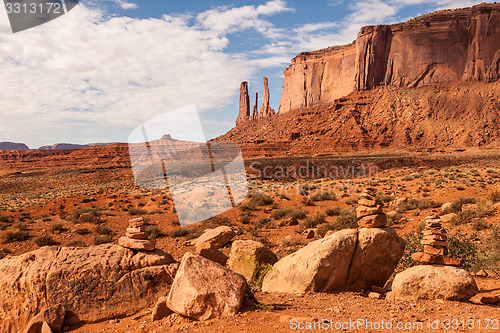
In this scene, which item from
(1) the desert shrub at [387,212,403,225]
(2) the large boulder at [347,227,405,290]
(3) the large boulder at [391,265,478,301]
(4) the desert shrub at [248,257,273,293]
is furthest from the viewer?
(1) the desert shrub at [387,212,403,225]

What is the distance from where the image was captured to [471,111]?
71.0 metres

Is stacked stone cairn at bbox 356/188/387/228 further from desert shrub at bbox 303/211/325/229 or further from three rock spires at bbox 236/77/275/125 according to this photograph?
three rock spires at bbox 236/77/275/125

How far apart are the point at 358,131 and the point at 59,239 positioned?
74.9 m

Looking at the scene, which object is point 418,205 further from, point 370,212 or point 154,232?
point 154,232

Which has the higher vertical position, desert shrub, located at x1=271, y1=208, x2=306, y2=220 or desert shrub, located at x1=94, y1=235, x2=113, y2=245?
desert shrub, located at x1=94, y1=235, x2=113, y2=245

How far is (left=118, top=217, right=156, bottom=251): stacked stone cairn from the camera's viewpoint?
6.27 meters

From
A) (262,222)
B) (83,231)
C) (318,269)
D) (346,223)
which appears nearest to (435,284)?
(318,269)

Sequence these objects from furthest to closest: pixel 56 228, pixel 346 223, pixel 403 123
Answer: pixel 403 123
pixel 56 228
pixel 346 223

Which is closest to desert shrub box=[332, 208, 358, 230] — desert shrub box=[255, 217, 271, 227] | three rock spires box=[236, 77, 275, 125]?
desert shrub box=[255, 217, 271, 227]

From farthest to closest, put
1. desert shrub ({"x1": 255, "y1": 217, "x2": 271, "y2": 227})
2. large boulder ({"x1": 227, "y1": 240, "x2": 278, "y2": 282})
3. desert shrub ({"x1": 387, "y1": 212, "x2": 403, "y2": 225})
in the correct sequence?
desert shrub ({"x1": 255, "y1": 217, "x2": 271, "y2": 227}), desert shrub ({"x1": 387, "y1": 212, "x2": 403, "y2": 225}), large boulder ({"x1": 227, "y1": 240, "x2": 278, "y2": 282})

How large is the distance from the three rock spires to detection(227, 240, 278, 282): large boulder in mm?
125238

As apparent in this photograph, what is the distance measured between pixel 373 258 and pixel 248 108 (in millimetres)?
140127

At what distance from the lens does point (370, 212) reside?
780 cm

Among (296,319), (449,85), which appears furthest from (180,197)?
(449,85)
